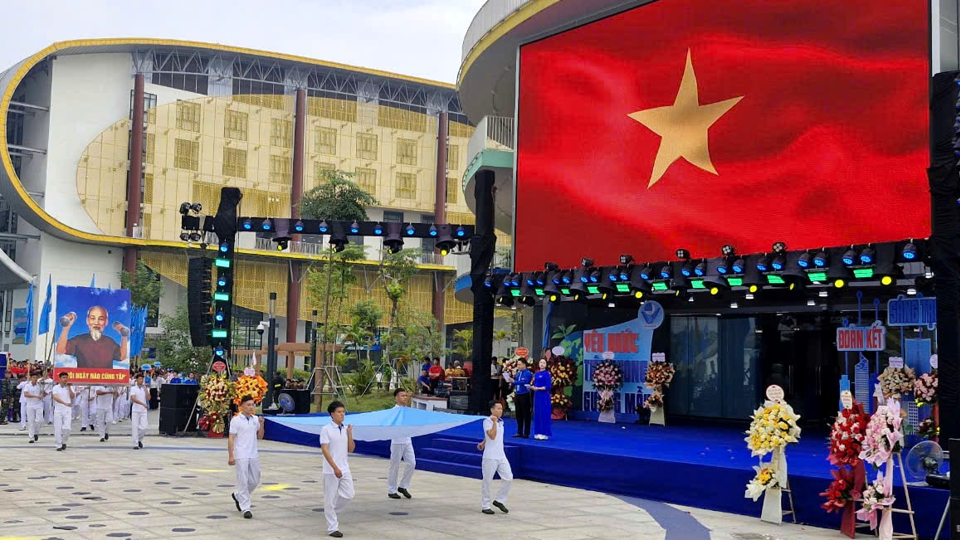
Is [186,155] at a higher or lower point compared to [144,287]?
higher

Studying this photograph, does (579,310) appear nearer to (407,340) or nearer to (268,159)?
(407,340)

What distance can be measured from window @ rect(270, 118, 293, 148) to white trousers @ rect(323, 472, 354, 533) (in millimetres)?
52560

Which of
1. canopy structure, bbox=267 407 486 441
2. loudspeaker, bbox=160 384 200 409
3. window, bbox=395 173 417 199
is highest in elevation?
window, bbox=395 173 417 199

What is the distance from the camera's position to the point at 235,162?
6128 cm

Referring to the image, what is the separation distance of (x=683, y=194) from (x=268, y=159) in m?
45.0

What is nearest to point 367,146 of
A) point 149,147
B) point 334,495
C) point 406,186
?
point 406,186

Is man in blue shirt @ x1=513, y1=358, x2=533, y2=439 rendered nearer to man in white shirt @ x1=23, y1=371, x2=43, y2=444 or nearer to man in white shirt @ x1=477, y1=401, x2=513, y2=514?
man in white shirt @ x1=477, y1=401, x2=513, y2=514

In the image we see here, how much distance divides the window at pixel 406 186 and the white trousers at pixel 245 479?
5351 cm

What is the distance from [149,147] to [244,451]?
4968cm

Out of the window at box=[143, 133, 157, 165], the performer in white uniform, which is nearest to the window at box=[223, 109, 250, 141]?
the window at box=[143, 133, 157, 165]

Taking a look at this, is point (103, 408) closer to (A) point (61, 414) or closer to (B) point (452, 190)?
(A) point (61, 414)

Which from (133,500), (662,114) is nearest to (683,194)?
(662,114)

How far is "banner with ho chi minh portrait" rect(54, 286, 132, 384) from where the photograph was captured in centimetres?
2292

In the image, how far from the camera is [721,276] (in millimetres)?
19016
